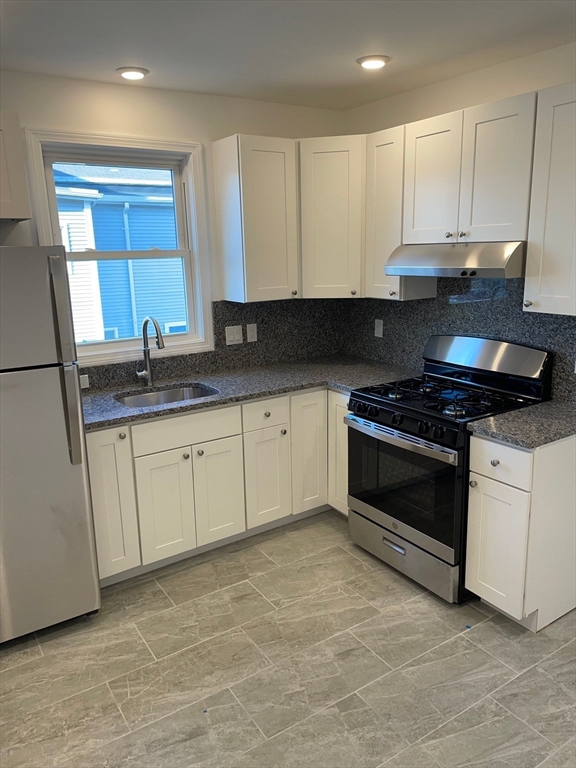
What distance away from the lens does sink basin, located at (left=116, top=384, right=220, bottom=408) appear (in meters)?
3.13

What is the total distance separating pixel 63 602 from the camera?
2.49 m

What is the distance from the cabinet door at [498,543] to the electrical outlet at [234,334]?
1.73 meters

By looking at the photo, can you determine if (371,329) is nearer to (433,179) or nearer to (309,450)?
(309,450)

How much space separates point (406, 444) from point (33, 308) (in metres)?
1.71

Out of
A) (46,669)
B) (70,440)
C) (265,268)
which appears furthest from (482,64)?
(46,669)

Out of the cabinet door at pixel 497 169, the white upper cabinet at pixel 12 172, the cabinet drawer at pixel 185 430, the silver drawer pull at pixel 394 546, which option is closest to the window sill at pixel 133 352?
the cabinet drawer at pixel 185 430

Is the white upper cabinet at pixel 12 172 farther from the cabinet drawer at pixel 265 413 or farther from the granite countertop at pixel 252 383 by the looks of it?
the cabinet drawer at pixel 265 413

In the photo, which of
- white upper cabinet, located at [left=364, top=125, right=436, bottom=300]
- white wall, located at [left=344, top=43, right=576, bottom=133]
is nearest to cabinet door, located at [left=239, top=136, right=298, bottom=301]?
white upper cabinet, located at [left=364, top=125, right=436, bottom=300]

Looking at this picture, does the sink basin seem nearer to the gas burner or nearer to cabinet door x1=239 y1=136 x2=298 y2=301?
cabinet door x1=239 y1=136 x2=298 y2=301

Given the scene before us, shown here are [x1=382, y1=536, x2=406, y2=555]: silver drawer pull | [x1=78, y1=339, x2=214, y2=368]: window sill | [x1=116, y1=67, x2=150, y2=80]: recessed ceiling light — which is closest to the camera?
[x1=116, y1=67, x2=150, y2=80]: recessed ceiling light

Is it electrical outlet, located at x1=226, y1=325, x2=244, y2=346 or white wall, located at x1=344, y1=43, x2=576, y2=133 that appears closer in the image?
white wall, located at x1=344, y1=43, x2=576, y2=133

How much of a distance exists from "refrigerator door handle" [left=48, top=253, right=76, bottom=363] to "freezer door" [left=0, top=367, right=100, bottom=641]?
0.09m

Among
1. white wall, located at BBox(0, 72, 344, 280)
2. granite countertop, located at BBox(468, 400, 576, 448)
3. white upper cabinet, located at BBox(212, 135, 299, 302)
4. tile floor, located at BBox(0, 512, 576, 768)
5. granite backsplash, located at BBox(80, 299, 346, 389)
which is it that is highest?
white wall, located at BBox(0, 72, 344, 280)

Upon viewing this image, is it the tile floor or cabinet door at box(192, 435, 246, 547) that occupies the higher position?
cabinet door at box(192, 435, 246, 547)
